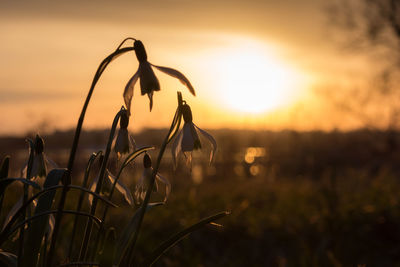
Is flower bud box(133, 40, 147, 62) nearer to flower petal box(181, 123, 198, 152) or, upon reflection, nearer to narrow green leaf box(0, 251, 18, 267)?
flower petal box(181, 123, 198, 152)

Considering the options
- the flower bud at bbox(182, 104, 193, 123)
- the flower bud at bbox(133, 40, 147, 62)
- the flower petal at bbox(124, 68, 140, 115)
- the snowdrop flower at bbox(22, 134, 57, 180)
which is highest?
the flower bud at bbox(133, 40, 147, 62)

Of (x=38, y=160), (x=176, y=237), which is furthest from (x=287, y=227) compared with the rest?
(x=38, y=160)

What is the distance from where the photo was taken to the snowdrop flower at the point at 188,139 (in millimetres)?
1798

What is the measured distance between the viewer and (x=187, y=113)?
5.91 ft

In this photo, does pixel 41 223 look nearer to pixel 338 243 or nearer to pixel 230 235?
pixel 338 243

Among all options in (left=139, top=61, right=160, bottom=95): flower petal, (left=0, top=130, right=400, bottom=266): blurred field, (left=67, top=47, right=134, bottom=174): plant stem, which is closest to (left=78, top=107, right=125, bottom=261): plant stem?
(left=67, top=47, right=134, bottom=174): plant stem

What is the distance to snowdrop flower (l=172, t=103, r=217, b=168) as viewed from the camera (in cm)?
180

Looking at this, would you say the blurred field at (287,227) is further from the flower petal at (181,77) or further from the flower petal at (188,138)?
the flower petal at (181,77)

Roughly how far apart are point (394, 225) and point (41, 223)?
14.8 feet

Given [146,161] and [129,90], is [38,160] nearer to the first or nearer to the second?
[146,161]

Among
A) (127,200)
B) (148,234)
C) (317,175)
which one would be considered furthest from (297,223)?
(317,175)

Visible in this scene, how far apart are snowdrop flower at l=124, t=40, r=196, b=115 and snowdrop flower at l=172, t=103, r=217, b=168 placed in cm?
19

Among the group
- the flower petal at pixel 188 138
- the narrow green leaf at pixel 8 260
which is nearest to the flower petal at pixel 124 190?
the flower petal at pixel 188 138

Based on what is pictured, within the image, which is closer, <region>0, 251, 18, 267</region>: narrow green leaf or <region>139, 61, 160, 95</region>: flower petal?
<region>139, 61, 160, 95</region>: flower petal
